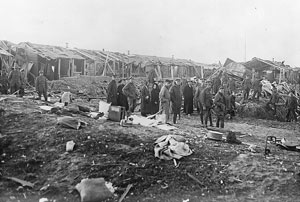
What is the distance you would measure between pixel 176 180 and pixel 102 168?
4.87ft

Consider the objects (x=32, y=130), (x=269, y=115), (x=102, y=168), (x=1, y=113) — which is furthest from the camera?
(x=269, y=115)

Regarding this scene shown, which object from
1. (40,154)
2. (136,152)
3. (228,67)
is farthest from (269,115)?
(40,154)

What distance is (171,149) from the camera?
6918mm

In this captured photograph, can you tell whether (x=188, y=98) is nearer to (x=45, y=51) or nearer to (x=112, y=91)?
(x=112, y=91)

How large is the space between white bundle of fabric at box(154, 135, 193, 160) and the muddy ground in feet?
0.45

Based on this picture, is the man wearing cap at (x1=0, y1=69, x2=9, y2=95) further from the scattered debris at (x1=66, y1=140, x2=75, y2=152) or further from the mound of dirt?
the scattered debris at (x1=66, y1=140, x2=75, y2=152)

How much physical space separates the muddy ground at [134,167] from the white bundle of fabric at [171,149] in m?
0.14

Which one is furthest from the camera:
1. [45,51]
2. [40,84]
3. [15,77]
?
[45,51]

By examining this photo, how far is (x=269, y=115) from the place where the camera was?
1845 cm

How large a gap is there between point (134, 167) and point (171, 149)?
94 centimetres

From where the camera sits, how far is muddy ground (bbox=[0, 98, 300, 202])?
5.81 m

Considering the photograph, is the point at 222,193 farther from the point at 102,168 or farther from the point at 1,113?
the point at 1,113

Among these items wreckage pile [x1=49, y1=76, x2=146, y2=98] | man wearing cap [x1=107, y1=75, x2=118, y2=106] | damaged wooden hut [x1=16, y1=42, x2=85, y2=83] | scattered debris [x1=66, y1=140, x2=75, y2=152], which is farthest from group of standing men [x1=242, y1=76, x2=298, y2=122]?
damaged wooden hut [x1=16, y1=42, x2=85, y2=83]

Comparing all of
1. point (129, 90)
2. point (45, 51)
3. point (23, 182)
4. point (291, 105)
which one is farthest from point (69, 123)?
point (45, 51)
